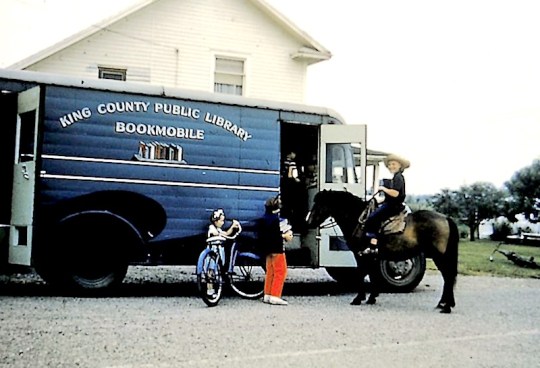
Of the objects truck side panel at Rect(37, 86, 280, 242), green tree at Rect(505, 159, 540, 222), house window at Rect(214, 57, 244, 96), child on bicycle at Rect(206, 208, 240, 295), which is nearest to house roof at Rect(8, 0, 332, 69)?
house window at Rect(214, 57, 244, 96)

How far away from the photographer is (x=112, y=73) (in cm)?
2162

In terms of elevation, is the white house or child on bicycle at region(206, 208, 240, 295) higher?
the white house

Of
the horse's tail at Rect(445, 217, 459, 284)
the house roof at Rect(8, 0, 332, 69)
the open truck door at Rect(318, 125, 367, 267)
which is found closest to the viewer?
the horse's tail at Rect(445, 217, 459, 284)

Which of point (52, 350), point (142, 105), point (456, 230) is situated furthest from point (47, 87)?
point (456, 230)

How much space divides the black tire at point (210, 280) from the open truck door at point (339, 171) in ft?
8.16

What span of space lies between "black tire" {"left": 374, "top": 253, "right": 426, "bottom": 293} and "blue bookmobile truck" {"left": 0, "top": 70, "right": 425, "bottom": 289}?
1293 mm

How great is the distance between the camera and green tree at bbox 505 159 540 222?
1321 inches

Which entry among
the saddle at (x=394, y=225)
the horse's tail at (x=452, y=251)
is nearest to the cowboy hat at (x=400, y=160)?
the saddle at (x=394, y=225)

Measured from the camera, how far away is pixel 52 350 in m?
7.01

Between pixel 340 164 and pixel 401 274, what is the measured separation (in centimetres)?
242

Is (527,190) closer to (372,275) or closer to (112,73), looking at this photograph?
(112,73)

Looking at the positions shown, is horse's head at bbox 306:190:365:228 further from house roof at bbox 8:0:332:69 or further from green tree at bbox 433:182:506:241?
green tree at bbox 433:182:506:241

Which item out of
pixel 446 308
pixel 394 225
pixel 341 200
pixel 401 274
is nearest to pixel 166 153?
pixel 341 200

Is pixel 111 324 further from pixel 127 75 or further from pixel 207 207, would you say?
pixel 127 75
